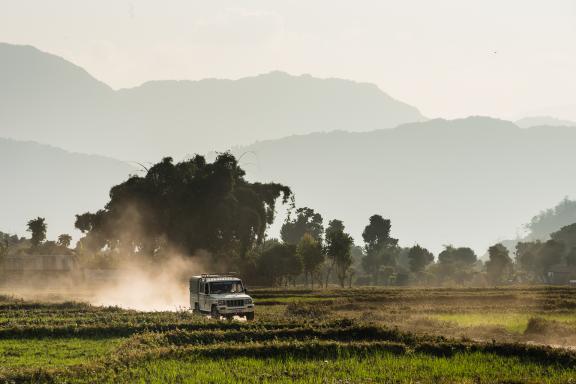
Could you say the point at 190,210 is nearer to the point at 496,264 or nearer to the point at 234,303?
the point at 234,303

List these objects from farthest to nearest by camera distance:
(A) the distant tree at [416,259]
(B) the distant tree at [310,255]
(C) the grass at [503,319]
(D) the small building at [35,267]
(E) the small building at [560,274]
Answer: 1. (A) the distant tree at [416,259]
2. (E) the small building at [560,274]
3. (B) the distant tree at [310,255]
4. (D) the small building at [35,267]
5. (C) the grass at [503,319]

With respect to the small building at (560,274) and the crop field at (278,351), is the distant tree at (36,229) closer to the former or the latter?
the crop field at (278,351)

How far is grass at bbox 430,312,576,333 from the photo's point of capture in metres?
43.3

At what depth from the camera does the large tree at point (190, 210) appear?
106 meters

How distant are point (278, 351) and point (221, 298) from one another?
13923 mm

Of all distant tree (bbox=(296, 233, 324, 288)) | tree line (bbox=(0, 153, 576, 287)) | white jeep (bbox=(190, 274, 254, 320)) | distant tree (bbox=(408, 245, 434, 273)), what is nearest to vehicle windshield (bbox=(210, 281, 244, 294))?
white jeep (bbox=(190, 274, 254, 320))

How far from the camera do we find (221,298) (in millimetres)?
42062

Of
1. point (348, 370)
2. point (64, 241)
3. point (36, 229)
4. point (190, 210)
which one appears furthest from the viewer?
point (64, 241)

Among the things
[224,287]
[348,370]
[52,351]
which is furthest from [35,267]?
[348,370]

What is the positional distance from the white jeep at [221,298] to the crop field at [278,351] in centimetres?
145

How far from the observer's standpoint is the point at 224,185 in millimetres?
108000

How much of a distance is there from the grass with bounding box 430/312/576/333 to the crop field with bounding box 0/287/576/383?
9.6 inches

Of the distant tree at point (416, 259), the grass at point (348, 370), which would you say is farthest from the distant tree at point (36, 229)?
the grass at point (348, 370)

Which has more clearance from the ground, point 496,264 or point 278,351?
point 496,264
